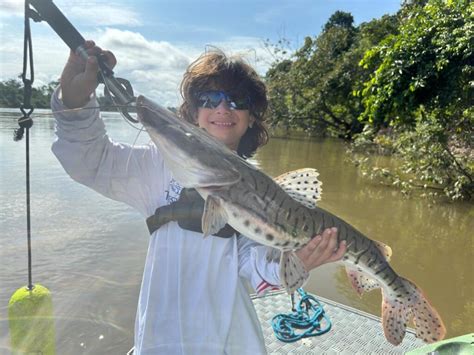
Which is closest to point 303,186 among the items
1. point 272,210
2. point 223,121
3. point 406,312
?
point 272,210

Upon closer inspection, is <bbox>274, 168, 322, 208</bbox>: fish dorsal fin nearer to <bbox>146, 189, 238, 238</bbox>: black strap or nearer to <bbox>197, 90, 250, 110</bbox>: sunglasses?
<bbox>146, 189, 238, 238</bbox>: black strap

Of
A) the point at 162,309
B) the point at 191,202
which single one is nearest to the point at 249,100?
the point at 191,202

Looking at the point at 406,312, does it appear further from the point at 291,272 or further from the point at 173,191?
the point at 173,191

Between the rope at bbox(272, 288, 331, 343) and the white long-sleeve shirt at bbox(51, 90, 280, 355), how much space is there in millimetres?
1847

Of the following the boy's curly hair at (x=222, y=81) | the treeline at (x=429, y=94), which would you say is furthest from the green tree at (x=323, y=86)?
the boy's curly hair at (x=222, y=81)

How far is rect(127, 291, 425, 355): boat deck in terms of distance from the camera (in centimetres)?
354

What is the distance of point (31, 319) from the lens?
2377 millimetres

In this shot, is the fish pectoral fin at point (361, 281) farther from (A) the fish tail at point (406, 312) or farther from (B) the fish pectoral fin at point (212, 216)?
(B) the fish pectoral fin at point (212, 216)

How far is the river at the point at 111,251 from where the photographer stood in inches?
180

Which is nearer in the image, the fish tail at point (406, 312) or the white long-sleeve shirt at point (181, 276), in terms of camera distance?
the white long-sleeve shirt at point (181, 276)

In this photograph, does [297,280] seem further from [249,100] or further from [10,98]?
[10,98]

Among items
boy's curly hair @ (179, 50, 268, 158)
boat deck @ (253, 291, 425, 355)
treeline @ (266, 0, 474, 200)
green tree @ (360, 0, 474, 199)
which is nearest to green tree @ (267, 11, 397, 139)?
treeline @ (266, 0, 474, 200)

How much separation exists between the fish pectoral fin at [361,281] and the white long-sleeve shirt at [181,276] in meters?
0.65

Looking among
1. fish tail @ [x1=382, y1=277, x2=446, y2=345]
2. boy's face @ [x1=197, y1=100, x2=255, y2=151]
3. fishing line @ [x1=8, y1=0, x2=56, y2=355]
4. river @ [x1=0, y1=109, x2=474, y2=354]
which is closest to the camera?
fishing line @ [x1=8, y1=0, x2=56, y2=355]
